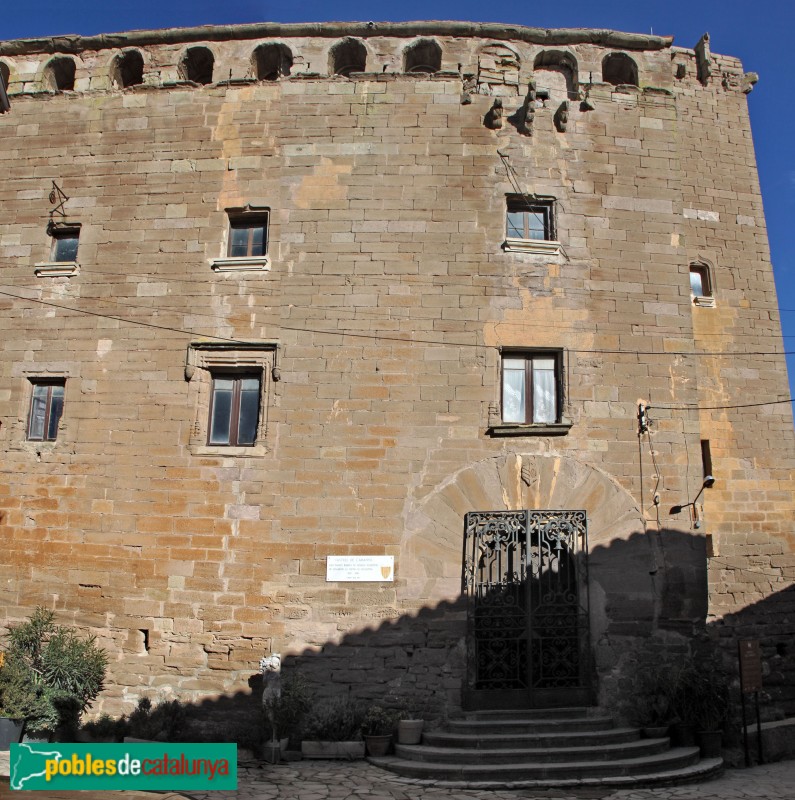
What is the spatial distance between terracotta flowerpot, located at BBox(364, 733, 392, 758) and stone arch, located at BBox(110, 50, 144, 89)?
32.7ft

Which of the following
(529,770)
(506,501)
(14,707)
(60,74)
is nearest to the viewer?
(529,770)

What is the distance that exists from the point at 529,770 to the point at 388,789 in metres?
1.56

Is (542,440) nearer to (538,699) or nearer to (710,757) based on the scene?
(538,699)

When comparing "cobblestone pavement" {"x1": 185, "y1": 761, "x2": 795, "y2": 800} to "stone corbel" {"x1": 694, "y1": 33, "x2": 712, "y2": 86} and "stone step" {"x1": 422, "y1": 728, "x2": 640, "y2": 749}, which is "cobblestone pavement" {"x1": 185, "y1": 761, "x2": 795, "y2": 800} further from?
"stone corbel" {"x1": 694, "y1": 33, "x2": 712, "y2": 86}

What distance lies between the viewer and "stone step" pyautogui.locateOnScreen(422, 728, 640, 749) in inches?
336

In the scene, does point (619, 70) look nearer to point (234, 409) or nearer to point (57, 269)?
point (234, 409)

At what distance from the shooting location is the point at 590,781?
26.0 ft

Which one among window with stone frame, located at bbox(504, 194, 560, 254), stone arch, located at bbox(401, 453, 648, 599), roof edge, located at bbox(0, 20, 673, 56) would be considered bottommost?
stone arch, located at bbox(401, 453, 648, 599)

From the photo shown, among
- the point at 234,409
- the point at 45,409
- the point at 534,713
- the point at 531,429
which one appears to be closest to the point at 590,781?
the point at 534,713

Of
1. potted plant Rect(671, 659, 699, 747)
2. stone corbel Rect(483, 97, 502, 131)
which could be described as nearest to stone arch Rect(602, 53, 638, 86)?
stone corbel Rect(483, 97, 502, 131)

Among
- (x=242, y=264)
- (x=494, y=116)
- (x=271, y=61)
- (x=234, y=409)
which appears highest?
(x=271, y=61)

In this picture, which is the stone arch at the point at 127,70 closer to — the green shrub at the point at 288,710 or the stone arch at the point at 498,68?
the stone arch at the point at 498,68

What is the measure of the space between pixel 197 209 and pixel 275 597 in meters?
5.55

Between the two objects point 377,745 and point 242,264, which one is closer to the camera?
point 377,745
